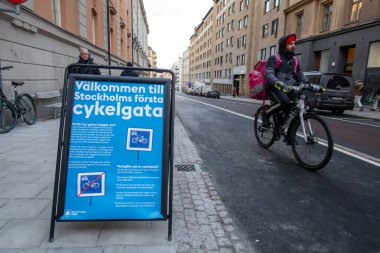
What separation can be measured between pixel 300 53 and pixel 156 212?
89.9 feet

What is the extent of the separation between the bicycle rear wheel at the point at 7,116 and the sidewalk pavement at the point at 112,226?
2.74m

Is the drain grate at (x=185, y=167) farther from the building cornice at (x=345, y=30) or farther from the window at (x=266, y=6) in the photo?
the window at (x=266, y=6)

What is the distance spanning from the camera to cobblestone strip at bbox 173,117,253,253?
2.23m

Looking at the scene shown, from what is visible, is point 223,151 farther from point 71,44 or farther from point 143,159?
point 71,44

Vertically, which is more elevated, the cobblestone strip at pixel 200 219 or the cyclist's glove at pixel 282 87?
the cyclist's glove at pixel 282 87

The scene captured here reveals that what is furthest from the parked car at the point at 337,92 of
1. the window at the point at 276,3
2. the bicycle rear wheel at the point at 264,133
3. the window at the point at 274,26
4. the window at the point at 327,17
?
the window at the point at 276,3

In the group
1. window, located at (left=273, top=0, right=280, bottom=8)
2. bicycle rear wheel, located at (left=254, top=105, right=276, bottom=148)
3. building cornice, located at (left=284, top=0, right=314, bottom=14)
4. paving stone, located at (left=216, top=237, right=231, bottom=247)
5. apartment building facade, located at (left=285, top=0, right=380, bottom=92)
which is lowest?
paving stone, located at (left=216, top=237, right=231, bottom=247)

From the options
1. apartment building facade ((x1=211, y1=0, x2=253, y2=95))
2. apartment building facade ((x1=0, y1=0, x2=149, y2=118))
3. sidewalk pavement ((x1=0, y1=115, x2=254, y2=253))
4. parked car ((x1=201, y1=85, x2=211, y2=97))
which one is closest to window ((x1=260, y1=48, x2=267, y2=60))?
apartment building facade ((x1=211, y1=0, x2=253, y2=95))

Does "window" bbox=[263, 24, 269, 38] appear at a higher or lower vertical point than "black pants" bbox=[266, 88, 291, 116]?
higher

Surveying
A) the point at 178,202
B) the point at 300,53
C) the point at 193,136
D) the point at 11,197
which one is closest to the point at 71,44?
the point at 193,136

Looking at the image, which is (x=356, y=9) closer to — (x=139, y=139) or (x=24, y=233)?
(x=139, y=139)

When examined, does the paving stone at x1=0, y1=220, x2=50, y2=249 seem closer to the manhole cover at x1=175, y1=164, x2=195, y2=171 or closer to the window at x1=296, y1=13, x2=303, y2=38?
the manhole cover at x1=175, y1=164, x2=195, y2=171

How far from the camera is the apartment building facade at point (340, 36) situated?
57.6 ft

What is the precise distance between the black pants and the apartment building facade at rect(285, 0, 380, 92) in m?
16.1
